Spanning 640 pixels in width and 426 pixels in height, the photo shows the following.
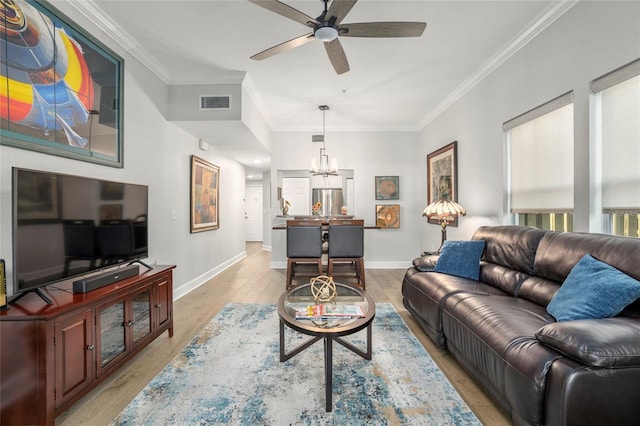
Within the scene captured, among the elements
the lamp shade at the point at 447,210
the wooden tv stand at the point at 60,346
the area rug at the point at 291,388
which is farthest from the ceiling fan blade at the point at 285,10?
the lamp shade at the point at 447,210

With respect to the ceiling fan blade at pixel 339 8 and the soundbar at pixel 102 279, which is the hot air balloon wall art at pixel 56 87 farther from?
the ceiling fan blade at pixel 339 8

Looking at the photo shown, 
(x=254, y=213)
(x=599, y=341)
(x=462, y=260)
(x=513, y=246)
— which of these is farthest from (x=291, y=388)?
(x=254, y=213)

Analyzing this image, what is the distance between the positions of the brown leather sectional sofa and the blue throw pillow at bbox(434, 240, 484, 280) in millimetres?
75

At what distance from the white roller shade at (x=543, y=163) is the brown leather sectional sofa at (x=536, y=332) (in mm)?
424

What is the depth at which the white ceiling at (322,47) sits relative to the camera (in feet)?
7.52

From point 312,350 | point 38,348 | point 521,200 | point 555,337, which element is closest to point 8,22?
point 38,348

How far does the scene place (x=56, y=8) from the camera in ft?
6.61

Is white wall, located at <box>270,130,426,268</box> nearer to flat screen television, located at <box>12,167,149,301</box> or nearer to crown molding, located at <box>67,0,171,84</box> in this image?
crown molding, located at <box>67,0,171,84</box>

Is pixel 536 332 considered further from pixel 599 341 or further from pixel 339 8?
pixel 339 8

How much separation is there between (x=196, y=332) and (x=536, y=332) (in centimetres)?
267

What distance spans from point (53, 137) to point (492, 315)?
3.24 meters

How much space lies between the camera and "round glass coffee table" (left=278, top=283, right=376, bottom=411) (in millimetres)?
1605

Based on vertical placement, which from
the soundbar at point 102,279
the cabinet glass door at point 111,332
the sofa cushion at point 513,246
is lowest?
the cabinet glass door at point 111,332

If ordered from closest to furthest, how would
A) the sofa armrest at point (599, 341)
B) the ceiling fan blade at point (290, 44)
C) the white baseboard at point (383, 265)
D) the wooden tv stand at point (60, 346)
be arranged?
1. the sofa armrest at point (599, 341)
2. the wooden tv stand at point (60, 346)
3. the ceiling fan blade at point (290, 44)
4. the white baseboard at point (383, 265)
